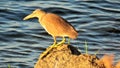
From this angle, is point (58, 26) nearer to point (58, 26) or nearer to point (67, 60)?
point (58, 26)

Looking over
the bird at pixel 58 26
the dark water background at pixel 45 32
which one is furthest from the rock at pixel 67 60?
the dark water background at pixel 45 32

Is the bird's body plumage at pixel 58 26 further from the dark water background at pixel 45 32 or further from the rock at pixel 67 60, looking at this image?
the dark water background at pixel 45 32

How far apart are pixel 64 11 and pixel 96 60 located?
388 inches

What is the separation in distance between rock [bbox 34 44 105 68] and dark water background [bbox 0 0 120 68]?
415 cm

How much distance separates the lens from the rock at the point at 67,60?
768 centimetres

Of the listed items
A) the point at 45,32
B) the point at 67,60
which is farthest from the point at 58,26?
the point at 45,32

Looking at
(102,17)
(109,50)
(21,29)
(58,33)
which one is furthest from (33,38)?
(58,33)

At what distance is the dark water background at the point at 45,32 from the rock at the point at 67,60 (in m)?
4.15

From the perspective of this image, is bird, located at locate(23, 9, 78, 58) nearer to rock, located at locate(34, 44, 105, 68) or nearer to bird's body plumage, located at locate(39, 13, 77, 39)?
bird's body plumage, located at locate(39, 13, 77, 39)

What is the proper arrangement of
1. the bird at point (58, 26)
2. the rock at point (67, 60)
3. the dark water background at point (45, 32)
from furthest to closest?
the dark water background at point (45, 32) → the bird at point (58, 26) → the rock at point (67, 60)

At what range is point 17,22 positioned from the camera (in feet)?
52.7

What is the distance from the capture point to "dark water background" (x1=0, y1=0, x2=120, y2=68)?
13414 millimetres

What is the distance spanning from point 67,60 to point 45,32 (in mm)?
7571

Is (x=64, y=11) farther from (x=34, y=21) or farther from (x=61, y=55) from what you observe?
(x=61, y=55)
